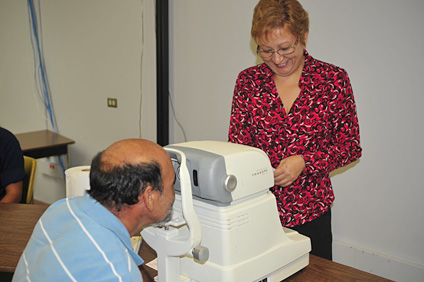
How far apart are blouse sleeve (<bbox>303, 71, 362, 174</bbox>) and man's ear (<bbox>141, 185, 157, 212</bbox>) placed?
2.54 feet

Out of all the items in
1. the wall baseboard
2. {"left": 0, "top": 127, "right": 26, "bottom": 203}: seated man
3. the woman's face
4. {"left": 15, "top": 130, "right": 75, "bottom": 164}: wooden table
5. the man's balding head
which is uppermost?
the woman's face

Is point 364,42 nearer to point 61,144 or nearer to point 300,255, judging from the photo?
point 300,255

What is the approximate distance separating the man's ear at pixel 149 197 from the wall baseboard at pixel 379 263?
6.56ft

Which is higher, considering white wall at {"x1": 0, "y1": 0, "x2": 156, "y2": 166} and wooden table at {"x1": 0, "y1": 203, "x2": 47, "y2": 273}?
white wall at {"x1": 0, "y1": 0, "x2": 156, "y2": 166}

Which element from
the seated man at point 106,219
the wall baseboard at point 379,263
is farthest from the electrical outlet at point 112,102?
the seated man at point 106,219

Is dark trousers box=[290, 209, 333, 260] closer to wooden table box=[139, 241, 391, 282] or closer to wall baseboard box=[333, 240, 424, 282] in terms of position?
wooden table box=[139, 241, 391, 282]

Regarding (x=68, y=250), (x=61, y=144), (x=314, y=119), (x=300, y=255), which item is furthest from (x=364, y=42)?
(x=61, y=144)

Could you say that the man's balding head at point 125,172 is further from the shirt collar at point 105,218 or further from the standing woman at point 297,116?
the standing woman at point 297,116

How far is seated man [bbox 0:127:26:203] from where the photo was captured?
8.21 ft

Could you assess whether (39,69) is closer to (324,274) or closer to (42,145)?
(42,145)

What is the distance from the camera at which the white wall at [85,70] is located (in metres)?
3.88

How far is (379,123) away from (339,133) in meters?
0.90

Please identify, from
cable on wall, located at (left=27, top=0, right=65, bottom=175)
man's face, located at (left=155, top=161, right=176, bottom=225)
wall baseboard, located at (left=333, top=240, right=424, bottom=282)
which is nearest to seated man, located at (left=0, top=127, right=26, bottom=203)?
man's face, located at (left=155, top=161, right=176, bottom=225)

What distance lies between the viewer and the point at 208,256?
130 cm
